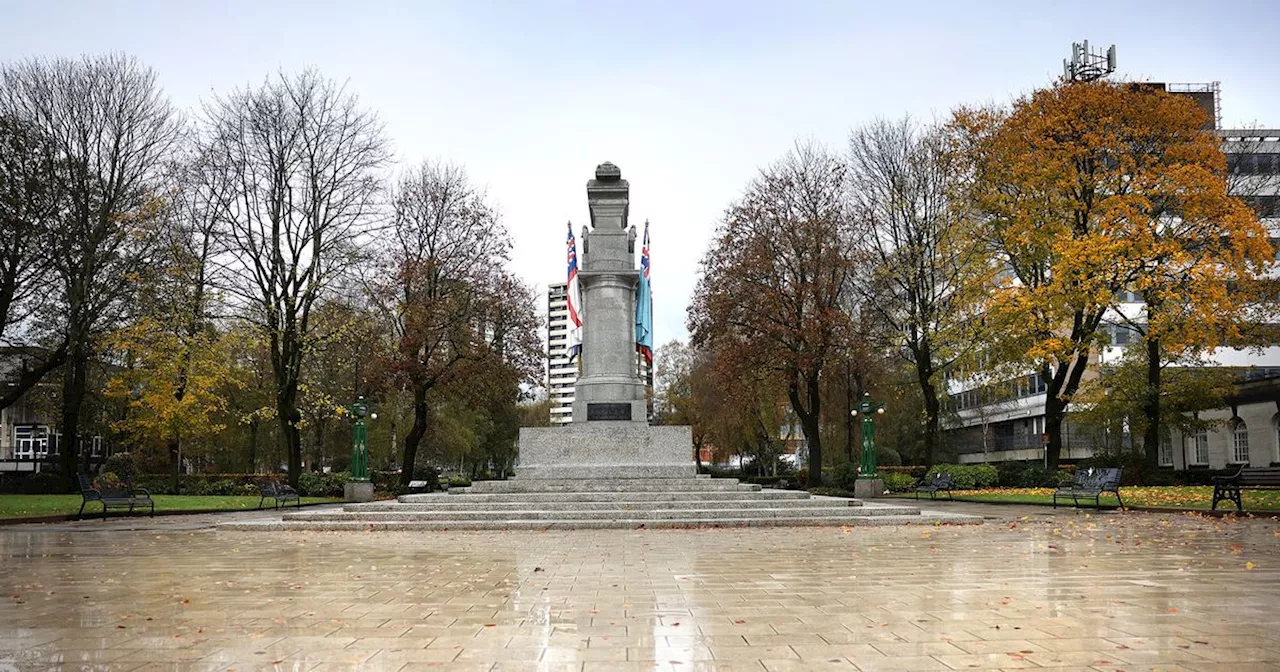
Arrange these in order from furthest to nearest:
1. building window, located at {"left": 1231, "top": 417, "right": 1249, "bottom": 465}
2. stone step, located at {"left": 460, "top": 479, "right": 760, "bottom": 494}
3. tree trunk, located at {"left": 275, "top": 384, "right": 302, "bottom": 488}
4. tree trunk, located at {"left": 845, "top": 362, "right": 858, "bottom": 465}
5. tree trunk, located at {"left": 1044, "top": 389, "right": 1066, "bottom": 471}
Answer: building window, located at {"left": 1231, "top": 417, "right": 1249, "bottom": 465}
tree trunk, located at {"left": 845, "top": 362, "right": 858, "bottom": 465}
tree trunk, located at {"left": 275, "top": 384, "right": 302, "bottom": 488}
tree trunk, located at {"left": 1044, "top": 389, "right": 1066, "bottom": 471}
stone step, located at {"left": 460, "top": 479, "right": 760, "bottom": 494}

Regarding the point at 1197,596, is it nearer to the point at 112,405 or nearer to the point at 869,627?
the point at 869,627

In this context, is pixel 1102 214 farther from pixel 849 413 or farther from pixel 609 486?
pixel 609 486

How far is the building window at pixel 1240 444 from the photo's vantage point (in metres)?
42.1

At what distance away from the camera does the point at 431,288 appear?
1570 inches

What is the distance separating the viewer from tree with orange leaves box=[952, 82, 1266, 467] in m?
30.0

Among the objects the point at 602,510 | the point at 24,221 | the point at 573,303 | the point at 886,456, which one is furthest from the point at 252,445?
the point at 602,510

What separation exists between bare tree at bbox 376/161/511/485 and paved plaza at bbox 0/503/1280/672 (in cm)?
2333

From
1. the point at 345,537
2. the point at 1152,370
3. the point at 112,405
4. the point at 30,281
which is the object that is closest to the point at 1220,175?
the point at 1152,370

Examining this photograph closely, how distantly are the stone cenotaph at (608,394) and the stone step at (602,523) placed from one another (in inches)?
190

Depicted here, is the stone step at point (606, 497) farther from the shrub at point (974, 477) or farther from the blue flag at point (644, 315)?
the shrub at point (974, 477)

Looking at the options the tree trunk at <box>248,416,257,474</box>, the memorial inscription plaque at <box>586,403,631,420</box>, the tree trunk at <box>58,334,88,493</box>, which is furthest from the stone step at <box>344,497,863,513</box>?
the tree trunk at <box>248,416,257,474</box>

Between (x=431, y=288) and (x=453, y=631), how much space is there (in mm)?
33723

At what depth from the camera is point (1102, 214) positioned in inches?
1294

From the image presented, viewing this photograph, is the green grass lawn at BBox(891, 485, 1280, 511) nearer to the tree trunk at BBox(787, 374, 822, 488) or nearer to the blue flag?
the tree trunk at BBox(787, 374, 822, 488)
